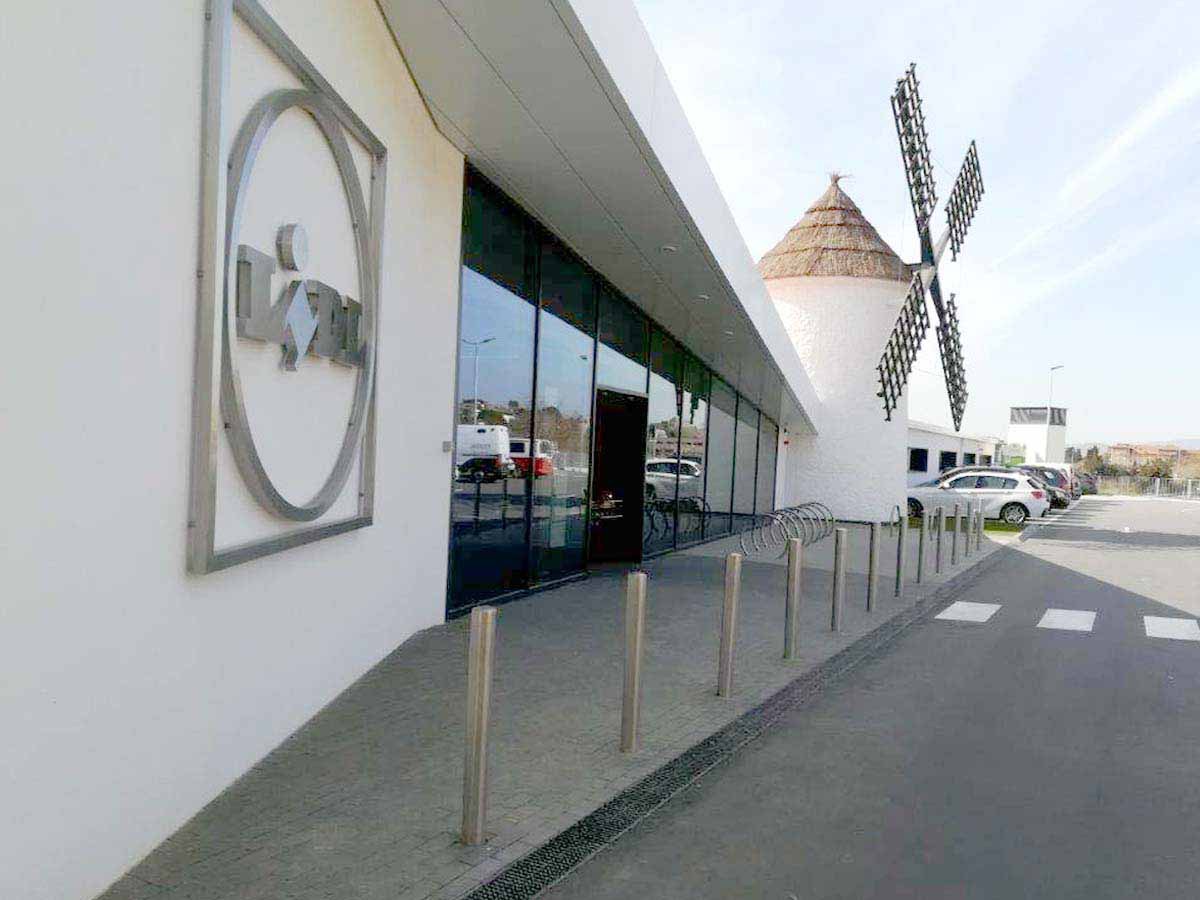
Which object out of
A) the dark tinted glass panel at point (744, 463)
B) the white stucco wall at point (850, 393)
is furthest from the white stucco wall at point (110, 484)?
the white stucco wall at point (850, 393)

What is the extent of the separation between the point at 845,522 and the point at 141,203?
23.7 meters

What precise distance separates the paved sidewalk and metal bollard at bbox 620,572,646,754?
0.42ft

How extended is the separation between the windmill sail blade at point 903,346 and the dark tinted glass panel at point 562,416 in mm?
13516

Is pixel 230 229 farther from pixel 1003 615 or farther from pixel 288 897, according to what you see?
pixel 1003 615

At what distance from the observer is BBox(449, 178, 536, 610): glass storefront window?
862 cm

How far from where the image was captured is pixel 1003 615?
11094 mm

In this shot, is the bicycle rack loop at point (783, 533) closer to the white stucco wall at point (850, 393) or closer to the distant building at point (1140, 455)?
the white stucco wall at point (850, 393)

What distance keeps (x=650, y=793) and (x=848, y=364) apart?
21777mm

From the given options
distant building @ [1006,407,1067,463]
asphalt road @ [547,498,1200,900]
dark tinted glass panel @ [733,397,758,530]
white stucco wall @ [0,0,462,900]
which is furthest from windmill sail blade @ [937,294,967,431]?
distant building @ [1006,407,1067,463]

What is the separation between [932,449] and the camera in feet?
146

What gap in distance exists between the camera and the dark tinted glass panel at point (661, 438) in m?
14.7

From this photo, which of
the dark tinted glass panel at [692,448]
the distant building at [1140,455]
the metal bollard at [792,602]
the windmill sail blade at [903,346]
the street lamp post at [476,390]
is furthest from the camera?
the distant building at [1140,455]

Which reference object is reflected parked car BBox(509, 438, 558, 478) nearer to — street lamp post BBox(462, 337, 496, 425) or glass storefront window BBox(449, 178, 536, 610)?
glass storefront window BBox(449, 178, 536, 610)

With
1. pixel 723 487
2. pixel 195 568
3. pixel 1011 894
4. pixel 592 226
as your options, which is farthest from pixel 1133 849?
pixel 723 487
